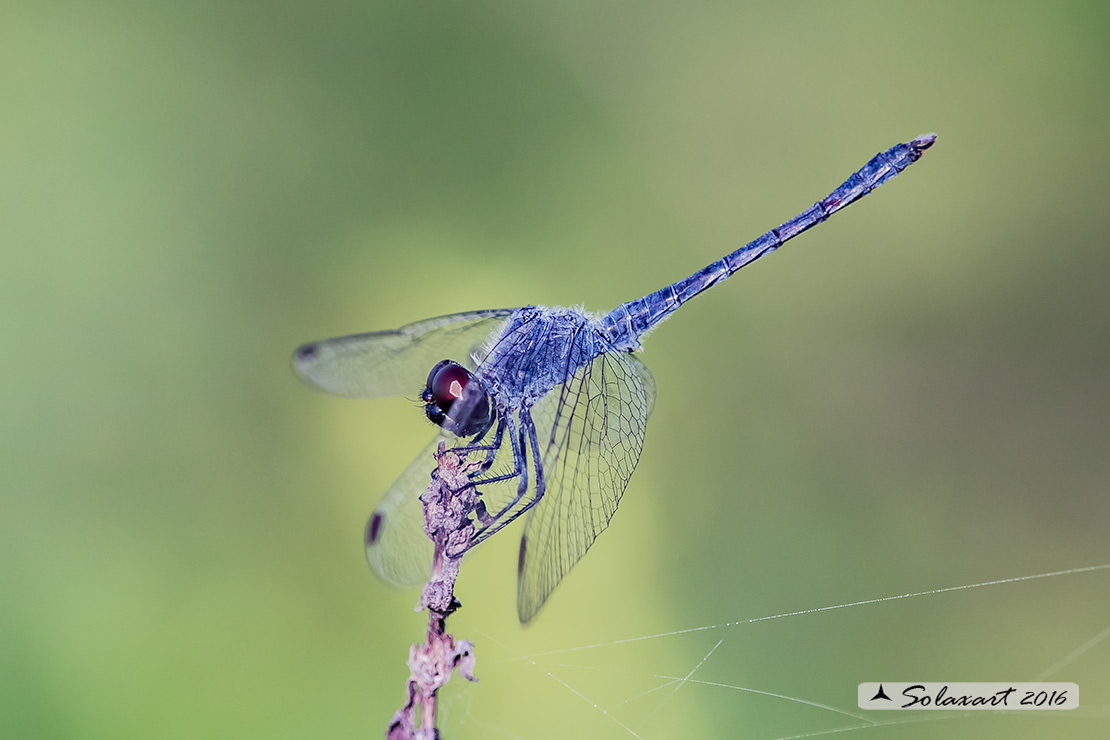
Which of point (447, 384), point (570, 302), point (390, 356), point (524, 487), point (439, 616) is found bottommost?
point (439, 616)

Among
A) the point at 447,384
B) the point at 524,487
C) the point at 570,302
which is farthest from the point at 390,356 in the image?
the point at 570,302

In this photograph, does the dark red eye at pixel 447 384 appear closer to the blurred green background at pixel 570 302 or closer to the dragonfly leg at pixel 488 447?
the dragonfly leg at pixel 488 447

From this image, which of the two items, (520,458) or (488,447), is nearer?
(488,447)

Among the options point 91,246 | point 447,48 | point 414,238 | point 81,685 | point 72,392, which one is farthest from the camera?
point 447,48

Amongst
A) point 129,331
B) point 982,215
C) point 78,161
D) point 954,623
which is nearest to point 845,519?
point 954,623

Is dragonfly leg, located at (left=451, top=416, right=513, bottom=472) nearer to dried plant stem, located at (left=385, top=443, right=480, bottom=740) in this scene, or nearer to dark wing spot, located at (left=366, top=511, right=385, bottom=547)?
dried plant stem, located at (left=385, top=443, right=480, bottom=740)

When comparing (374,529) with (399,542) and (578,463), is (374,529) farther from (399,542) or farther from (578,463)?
(578,463)

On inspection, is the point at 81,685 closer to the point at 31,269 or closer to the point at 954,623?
Answer: the point at 31,269

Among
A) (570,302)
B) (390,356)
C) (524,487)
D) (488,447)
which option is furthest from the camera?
(570,302)
